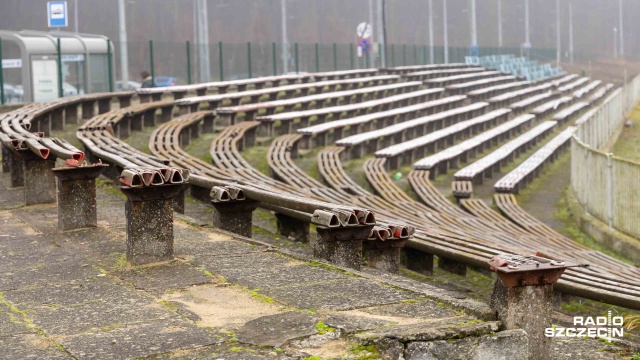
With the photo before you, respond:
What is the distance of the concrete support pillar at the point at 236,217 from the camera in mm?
9031

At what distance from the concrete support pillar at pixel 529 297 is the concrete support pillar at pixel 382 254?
2.83m

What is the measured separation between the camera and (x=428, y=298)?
615 cm

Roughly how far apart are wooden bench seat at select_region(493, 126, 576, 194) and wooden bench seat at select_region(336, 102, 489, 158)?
301 cm

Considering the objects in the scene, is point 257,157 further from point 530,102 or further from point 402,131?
point 530,102

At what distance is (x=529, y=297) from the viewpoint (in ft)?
17.9

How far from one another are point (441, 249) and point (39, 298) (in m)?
4.64

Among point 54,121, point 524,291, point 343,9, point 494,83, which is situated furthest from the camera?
point 343,9

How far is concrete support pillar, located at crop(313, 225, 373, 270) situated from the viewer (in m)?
7.30

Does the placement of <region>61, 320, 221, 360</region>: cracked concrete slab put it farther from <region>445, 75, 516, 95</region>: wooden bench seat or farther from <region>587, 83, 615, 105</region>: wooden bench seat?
<region>587, 83, 615, 105</region>: wooden bench seat

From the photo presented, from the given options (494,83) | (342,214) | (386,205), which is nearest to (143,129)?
(386,205)

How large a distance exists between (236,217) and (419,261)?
2.30 metres

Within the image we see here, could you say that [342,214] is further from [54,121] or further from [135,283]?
[54,121]

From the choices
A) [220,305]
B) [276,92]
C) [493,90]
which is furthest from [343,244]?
[493,90]

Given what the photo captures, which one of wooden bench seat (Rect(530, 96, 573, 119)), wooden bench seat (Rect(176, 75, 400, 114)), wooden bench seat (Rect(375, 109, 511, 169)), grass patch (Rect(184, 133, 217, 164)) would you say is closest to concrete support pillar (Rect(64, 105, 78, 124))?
grass patch (Rect(184, 133, 217, 164))
